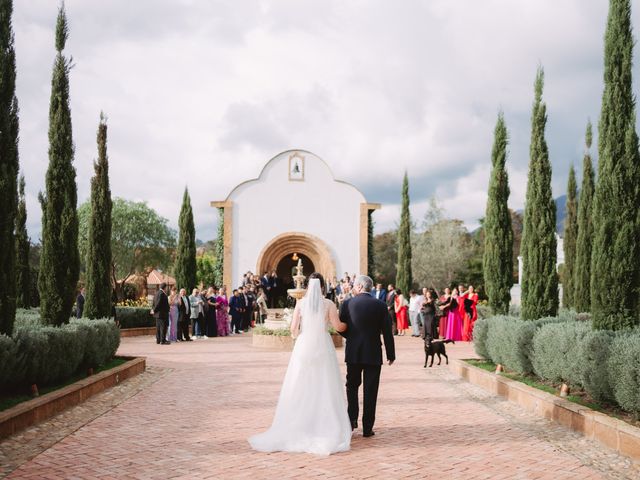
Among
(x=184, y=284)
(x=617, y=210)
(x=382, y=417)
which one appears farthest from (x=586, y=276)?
(x=184, y=284)

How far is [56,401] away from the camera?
8.00m

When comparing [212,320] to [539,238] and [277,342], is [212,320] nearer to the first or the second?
[277,342]

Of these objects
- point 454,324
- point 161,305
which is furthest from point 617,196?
→ point 161,305

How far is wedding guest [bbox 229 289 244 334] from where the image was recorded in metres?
24.3

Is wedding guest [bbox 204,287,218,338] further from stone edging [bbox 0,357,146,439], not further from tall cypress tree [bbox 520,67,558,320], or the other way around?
tall cypress tree [bbox 520,67,558,320]

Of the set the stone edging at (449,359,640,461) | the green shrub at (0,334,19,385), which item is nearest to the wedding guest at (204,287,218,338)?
the stone edging at (449,359,640,461)

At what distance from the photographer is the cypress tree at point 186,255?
87.8ft

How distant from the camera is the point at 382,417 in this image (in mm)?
8125

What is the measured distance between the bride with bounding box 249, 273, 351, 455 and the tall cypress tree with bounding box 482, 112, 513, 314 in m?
7.95

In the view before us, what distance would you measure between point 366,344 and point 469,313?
14.2 meters

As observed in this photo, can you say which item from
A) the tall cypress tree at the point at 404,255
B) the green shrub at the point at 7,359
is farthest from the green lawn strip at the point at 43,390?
the tall cypress tree at the point at 404,255

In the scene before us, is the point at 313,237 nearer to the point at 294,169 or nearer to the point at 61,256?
the point at 294,169

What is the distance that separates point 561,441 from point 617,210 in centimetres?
325

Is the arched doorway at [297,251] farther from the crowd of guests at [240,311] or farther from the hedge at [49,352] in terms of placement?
the hedge at [49,352]
